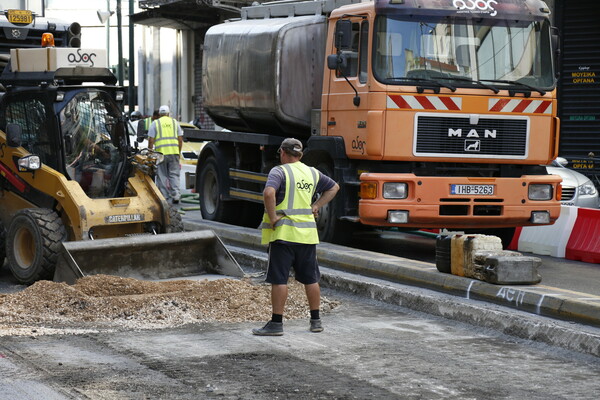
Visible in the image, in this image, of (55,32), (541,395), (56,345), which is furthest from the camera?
(55,32)

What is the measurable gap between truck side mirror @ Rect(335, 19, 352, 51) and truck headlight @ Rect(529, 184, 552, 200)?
288 centimetres

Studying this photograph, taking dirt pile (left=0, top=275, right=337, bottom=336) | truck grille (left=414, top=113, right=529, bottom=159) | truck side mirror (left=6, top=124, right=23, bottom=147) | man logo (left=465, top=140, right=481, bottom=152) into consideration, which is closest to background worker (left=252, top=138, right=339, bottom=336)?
dirt pile (left=0, top=275, right=337, bottom=336)

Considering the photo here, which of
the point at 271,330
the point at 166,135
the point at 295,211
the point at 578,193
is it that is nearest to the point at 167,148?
the point at 166,135

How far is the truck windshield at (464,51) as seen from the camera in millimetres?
12789

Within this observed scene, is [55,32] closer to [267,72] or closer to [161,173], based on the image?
[267,72]

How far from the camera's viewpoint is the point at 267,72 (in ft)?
49.2

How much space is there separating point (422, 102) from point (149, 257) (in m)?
3.68

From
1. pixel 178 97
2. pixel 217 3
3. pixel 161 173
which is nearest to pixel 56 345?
pixel 161 173

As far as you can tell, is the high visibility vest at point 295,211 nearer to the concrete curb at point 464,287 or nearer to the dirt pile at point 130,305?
the dirt pile at point 130,305

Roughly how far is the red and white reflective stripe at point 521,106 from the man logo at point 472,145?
430mm

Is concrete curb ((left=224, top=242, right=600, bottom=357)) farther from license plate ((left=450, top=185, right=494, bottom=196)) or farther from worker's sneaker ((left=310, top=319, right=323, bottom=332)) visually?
license plate ((left=450, top=185, right=494, bottom=196))

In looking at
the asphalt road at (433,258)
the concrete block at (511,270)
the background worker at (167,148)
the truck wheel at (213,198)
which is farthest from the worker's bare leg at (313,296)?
the background worker at (167,148)

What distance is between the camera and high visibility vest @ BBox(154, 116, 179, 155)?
64.4 feet

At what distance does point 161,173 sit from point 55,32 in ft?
21.3
